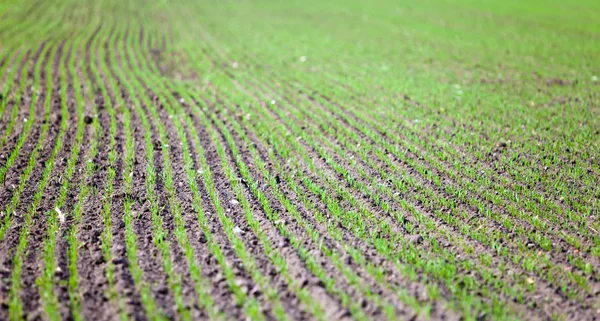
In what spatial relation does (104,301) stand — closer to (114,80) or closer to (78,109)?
(78,109)

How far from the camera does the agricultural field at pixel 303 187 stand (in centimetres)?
456

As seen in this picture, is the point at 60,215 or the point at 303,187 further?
the point at 303,187

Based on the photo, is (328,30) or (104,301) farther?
(328,30)

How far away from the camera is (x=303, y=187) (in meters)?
6.84

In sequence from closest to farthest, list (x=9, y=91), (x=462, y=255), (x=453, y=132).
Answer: (x=462, y=255), (x=453, y=132), (x=9, y=91)

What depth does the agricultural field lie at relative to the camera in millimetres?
4559

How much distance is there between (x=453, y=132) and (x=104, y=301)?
22.5ft

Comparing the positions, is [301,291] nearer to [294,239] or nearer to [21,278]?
[294,239]

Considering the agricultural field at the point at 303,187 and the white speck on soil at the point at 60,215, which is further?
the white speck on soil at the point at 60,215

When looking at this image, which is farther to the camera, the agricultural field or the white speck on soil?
the white speck on soil

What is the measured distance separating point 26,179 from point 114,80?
6728mm

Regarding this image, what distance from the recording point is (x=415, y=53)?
A: 16.1 metres

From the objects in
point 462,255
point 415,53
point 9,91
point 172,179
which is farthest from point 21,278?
point 415,53

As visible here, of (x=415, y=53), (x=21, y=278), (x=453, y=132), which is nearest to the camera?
(x=21, y=278)
